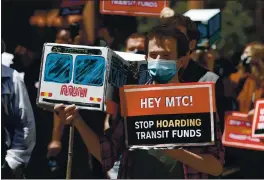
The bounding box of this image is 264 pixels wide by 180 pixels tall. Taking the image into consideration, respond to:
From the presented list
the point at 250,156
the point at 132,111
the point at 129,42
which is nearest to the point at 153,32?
the point at 132,111

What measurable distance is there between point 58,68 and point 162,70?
1.82ft

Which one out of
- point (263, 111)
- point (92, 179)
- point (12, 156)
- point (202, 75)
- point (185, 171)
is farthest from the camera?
point (92, 179)

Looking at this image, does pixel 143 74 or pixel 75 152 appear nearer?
pixel 143 74

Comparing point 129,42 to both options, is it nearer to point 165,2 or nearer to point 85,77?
point 165,2

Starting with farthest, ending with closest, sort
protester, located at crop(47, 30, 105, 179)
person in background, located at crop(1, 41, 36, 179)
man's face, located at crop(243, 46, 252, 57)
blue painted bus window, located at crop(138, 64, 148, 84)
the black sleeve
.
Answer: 1. man's face, located at crop(243, 46, 252, 57)
2. protester, located at crop(47, 30, 105, 179)
3. person in background, located at crop(1, 41, 36, 179)
4. the black sleeve
5. blue painted bus window, located at crop(138, 64, 148, 84)

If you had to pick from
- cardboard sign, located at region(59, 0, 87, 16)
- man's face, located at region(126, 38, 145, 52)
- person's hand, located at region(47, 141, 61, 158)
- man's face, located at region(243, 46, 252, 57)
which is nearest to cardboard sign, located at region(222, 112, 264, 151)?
man's face, located at region(243, 46, 252, 57)

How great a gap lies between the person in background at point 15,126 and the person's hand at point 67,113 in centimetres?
266

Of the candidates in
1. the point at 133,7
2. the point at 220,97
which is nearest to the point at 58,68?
the point at 220,97

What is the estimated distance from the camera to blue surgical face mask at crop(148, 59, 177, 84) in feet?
14.0

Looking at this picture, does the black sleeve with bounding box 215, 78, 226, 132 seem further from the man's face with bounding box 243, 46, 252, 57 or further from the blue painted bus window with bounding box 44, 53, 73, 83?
the blue painted bus window with bounding box 44, 53, 73, 83

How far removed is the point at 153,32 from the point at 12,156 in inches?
114

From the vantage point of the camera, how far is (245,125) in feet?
23.0

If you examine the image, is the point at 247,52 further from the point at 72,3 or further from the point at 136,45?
the point at 72,3

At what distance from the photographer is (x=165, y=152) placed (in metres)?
4.22
